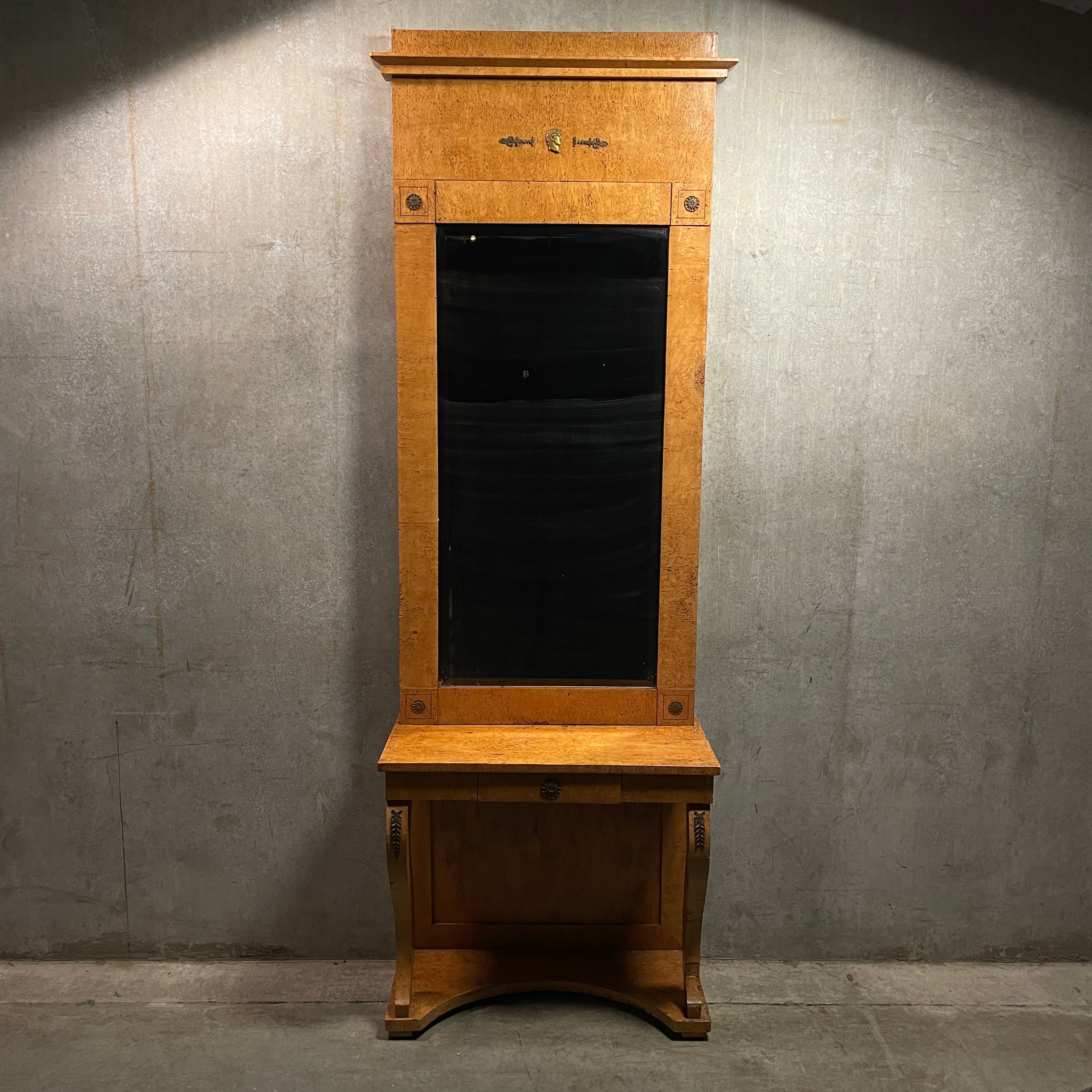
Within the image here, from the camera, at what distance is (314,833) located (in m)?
2.92

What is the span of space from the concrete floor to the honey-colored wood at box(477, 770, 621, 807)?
776 mm

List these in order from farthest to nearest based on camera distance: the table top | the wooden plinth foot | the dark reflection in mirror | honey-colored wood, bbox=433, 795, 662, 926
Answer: honey-colored wood, bbox=433, 795, 662, 926
the wooden plinth foot
the dark reflection in mirror
the table top

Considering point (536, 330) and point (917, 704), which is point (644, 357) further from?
point (917, 704)

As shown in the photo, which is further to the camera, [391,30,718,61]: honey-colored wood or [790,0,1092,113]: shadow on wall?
[790,0,1092,113]: shadow on wall

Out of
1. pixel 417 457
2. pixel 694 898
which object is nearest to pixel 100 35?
pixel 417 457

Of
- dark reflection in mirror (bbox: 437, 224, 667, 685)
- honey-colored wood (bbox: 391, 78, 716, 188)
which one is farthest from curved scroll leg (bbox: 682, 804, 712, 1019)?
honey-colored wood (bbox: 391, 78, 716, 188)

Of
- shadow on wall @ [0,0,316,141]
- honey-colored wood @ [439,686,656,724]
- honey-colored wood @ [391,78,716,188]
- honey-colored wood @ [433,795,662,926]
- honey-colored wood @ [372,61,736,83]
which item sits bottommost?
honey-colored wood @ [433,795,662,926]

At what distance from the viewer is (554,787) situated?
2.35 meters

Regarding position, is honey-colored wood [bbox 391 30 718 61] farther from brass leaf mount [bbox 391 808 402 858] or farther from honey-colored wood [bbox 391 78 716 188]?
brass leaf mount [bbox 391 808 402 858]

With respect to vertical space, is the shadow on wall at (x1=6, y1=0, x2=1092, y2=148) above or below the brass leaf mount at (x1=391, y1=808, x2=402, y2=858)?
above

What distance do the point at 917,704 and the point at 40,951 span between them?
3.06m

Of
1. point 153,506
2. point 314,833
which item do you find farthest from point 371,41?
point 314,833

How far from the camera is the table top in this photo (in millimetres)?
2311

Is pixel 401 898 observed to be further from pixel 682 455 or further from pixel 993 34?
pixel 993 34
